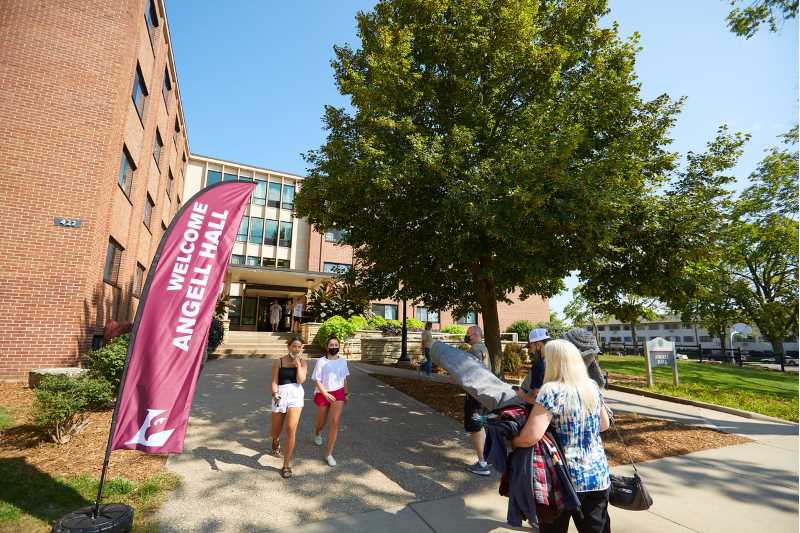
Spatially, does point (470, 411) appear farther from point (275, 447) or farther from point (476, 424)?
point (275, 447)

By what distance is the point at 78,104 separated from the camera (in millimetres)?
10812

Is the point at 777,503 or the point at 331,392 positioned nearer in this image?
the point at 777,503

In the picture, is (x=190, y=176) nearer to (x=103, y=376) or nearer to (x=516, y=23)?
(x=103, y=376)

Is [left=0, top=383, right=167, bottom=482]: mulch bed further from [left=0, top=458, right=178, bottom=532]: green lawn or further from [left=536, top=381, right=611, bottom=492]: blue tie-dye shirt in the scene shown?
[left=536, top=381, right=611, bottom=492]: blue tie-dye shirt

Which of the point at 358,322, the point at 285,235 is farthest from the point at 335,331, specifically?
the point at 285,235

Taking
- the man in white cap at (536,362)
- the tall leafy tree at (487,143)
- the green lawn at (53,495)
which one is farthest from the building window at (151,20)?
the man in white cap at (536,362)

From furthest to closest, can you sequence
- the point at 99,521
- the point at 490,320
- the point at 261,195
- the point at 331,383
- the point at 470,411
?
the point at 261,195 → the point at 490,320 → the point at 331,383 → the point at 470,411 → the point at 99,521

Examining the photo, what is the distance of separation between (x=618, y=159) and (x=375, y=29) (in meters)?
6.72

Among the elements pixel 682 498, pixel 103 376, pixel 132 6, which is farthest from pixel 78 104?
pixel 682 498

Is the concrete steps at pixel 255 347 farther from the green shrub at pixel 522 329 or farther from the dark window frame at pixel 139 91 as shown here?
the green shrub at pixel 522 329

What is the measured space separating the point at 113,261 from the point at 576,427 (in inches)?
604

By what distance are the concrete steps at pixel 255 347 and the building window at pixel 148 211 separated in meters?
6.06

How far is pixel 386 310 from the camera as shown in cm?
3080

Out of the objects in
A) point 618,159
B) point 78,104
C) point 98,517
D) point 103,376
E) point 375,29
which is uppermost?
point 375,29
